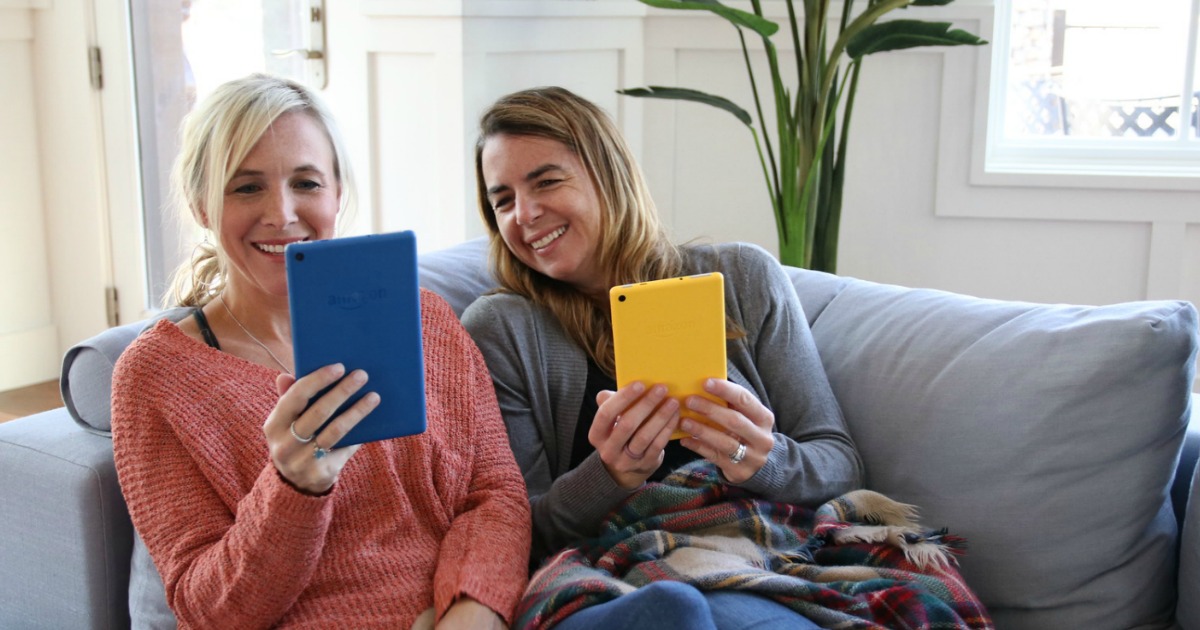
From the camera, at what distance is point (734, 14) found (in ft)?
7.85

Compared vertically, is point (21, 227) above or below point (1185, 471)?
above

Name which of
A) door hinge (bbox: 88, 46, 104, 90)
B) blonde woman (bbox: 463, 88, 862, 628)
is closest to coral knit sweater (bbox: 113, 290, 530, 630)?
blonde woman (bbox: 463, 88, 862, 628)

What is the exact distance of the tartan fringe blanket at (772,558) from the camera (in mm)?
1353

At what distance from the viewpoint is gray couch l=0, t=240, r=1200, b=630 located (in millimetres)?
1461

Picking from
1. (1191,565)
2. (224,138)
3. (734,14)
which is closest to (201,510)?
(224,138)

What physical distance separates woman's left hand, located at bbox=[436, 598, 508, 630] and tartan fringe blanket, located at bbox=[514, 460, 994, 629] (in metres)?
0.04

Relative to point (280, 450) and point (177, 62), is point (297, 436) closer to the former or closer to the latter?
point (280, 450)

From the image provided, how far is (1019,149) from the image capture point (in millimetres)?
3336

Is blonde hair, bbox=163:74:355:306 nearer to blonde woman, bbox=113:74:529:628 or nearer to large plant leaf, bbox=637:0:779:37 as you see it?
blonde woman, bbox=113:74:529:628

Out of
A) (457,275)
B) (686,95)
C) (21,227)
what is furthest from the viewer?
(21,227)

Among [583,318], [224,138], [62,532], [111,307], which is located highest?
[224,138]

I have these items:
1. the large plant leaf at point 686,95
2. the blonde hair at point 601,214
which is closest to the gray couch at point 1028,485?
the blonde hair at point 601,214

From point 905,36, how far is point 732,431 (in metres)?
1.29

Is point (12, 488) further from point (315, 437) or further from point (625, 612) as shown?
point (625, 612)
